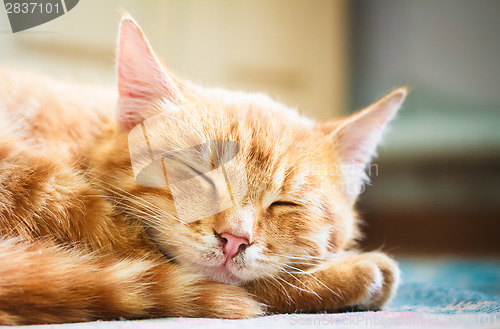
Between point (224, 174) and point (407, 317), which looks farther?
point (224, 174)

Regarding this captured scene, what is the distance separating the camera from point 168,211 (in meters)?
1.03

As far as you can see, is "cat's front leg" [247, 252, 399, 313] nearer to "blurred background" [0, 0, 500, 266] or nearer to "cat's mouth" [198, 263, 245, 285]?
"cat's mouth" [198, 263, 245, 285]

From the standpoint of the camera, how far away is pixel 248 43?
3154 mm

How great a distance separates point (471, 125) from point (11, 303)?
3355 mm

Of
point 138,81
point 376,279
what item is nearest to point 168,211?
point 138,81

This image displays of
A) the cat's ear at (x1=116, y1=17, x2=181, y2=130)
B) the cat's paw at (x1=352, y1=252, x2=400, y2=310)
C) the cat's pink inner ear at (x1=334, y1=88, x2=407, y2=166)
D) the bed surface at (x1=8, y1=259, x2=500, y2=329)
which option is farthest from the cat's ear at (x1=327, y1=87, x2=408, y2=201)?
the cat's ear at (x1=116, y1=17, x2=181, y2=130)

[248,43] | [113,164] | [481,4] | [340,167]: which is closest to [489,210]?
[481,4]

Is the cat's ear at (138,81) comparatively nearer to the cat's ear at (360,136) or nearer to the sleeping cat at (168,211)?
Answer: the sleeping cat at (168,211)

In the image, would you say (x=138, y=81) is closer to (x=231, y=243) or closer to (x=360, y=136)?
(x=231, y=243)

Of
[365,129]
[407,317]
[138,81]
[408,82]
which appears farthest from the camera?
[408,82]

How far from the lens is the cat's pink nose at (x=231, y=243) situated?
97 centimetres

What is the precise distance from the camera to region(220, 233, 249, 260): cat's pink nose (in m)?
0.97

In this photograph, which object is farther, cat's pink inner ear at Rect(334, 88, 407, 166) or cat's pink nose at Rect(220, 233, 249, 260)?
cat's pink inner ear at Rect(334, 88, 407, 166)

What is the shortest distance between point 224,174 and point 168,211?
0.14 metres
